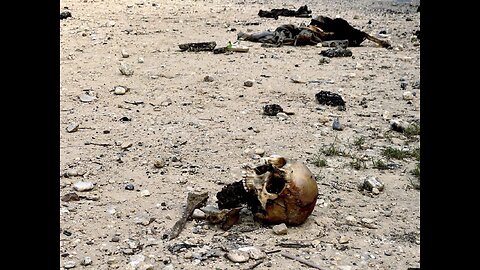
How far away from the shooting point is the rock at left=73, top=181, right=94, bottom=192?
11.1ft

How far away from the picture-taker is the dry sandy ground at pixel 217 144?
273cm

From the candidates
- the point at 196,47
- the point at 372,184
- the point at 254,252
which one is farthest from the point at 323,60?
the point at 254,252

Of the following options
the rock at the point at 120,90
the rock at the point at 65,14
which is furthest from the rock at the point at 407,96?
the rock at the point at 65,14

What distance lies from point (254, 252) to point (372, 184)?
1173 millimetres

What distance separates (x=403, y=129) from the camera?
15.4 feet

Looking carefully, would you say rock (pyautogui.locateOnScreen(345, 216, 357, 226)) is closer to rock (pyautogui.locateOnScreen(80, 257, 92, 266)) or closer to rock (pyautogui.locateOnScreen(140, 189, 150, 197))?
rock (pyautogui.locateOnScreen(140, 189, 150, 197))

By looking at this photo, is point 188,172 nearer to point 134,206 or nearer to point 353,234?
point 134,206

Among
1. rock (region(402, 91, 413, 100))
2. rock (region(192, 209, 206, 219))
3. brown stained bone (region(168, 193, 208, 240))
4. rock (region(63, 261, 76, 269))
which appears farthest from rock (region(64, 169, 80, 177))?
rock (region(402, 91, 413, 100))

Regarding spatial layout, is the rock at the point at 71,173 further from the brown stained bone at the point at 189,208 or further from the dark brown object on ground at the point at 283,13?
the dark brown object on ground at the point at 283,13

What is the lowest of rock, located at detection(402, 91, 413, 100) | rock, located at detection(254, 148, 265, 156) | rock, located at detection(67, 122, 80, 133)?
rock, located at detection(67, 122, 80, 133)

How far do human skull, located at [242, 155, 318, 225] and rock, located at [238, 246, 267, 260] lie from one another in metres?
0.26

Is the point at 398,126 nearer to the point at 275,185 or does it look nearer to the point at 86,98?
the point at 275,185

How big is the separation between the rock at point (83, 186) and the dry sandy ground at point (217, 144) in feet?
0.17
